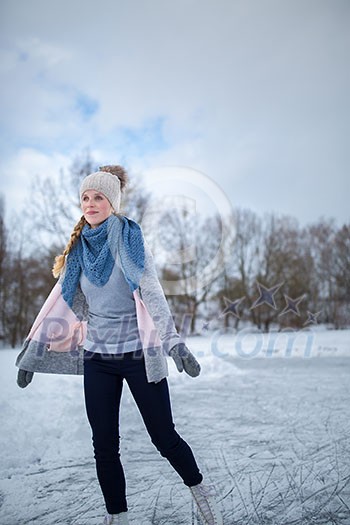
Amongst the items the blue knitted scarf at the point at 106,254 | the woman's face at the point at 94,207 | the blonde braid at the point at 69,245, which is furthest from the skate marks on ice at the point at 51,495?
the woman's face at the point at 94,207

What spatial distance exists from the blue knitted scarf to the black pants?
41 cm

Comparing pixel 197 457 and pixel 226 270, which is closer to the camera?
pixel 197 457

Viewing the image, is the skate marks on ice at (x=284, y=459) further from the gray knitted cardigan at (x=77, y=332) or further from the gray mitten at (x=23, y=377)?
the gray mitten at (x=23, y=377)

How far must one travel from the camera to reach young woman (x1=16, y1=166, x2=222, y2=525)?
1943 mm

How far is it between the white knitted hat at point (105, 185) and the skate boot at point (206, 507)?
5.11 ft

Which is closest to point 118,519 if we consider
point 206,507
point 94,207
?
point 206,507

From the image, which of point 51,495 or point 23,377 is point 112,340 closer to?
point 23,377

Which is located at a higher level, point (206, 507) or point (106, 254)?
point (106, 254)

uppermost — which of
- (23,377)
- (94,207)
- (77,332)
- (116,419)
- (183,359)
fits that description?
(94,207)

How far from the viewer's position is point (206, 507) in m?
1.96

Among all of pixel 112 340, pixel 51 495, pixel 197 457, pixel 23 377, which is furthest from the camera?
pixel 197 457

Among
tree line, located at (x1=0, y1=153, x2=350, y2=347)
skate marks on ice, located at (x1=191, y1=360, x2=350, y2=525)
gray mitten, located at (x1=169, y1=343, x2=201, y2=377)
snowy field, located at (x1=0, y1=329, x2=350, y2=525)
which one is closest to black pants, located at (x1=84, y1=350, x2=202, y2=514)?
gray mitten, located at (x1=169, y1=343, x2=201, y2=377)

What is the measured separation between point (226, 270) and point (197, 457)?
2945cm

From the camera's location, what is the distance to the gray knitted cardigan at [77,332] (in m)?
1.95
